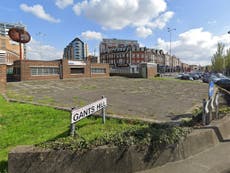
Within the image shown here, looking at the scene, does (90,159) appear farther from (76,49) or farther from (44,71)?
(76,49)

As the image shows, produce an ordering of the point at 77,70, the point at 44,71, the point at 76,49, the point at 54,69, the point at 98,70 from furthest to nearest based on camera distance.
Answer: the point at 76,49, the point at 98,70, the point at 77,70, the point at 54,69, the point at 44,71

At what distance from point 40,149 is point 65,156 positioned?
1.46ft

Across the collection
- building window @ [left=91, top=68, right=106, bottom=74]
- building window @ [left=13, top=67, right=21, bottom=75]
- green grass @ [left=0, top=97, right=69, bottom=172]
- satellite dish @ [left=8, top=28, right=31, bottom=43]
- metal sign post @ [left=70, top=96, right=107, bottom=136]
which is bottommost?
green grass @ [left=0, top=97, right=69, bottom=172]

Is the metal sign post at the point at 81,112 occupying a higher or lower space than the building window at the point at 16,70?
lower

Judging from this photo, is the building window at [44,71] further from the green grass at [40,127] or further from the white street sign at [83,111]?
the white street sign at [83,111]

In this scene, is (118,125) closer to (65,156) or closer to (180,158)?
(180,158)

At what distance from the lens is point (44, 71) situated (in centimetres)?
3116

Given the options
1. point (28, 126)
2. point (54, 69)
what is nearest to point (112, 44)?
point (54, 69)

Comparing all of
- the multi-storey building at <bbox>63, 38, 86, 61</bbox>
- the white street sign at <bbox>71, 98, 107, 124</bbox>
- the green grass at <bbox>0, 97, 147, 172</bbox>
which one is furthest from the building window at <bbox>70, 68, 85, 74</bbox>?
the multi-storey building at <bbox>63, 38, 86, 61</bbox>

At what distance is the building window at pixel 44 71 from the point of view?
29.7m

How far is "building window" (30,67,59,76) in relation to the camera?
29.7 meters

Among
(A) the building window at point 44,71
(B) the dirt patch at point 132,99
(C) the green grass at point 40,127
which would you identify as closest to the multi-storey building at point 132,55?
(A) the building window at point 44,71

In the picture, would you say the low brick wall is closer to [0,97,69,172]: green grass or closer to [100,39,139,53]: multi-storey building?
[0,97,69,172]: green grass

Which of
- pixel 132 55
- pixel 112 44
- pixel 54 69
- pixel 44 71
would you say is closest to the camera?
pixel 44 71
